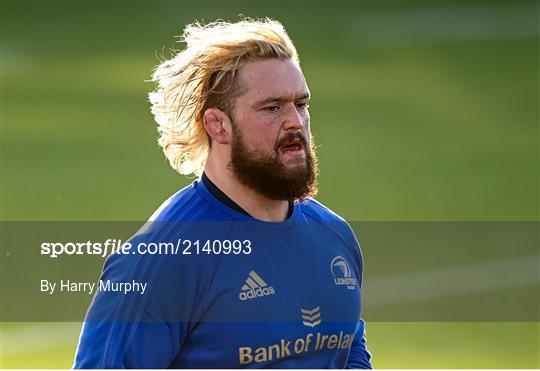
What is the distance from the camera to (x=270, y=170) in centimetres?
581

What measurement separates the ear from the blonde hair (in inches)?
1.3

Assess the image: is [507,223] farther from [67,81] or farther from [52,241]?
[67,81]

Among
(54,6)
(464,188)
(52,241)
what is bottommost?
(52,241)

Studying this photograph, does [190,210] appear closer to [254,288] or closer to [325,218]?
[254,288]

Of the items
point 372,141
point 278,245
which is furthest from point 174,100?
point 372,141

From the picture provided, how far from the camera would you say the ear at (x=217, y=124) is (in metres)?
5.96

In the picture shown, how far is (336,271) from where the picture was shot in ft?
19.7

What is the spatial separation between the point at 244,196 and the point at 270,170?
0.61ft

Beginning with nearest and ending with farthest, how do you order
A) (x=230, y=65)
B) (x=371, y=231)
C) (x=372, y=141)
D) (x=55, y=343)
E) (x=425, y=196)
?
(x=230, y=65)
(x=55, y=343)
(x=371, y=231)
(x=425, y=196)
(x=372, y=141)

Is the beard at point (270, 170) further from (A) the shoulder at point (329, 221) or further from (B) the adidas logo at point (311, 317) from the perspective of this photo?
(B) the adidas logo at point (311, 317)

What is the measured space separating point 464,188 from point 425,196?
691mm

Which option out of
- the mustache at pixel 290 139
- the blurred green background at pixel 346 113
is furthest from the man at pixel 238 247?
the blurred green background at pixel 346 113

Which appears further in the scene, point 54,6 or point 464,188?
point 54,6

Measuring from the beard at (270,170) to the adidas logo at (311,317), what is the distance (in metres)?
0.55
